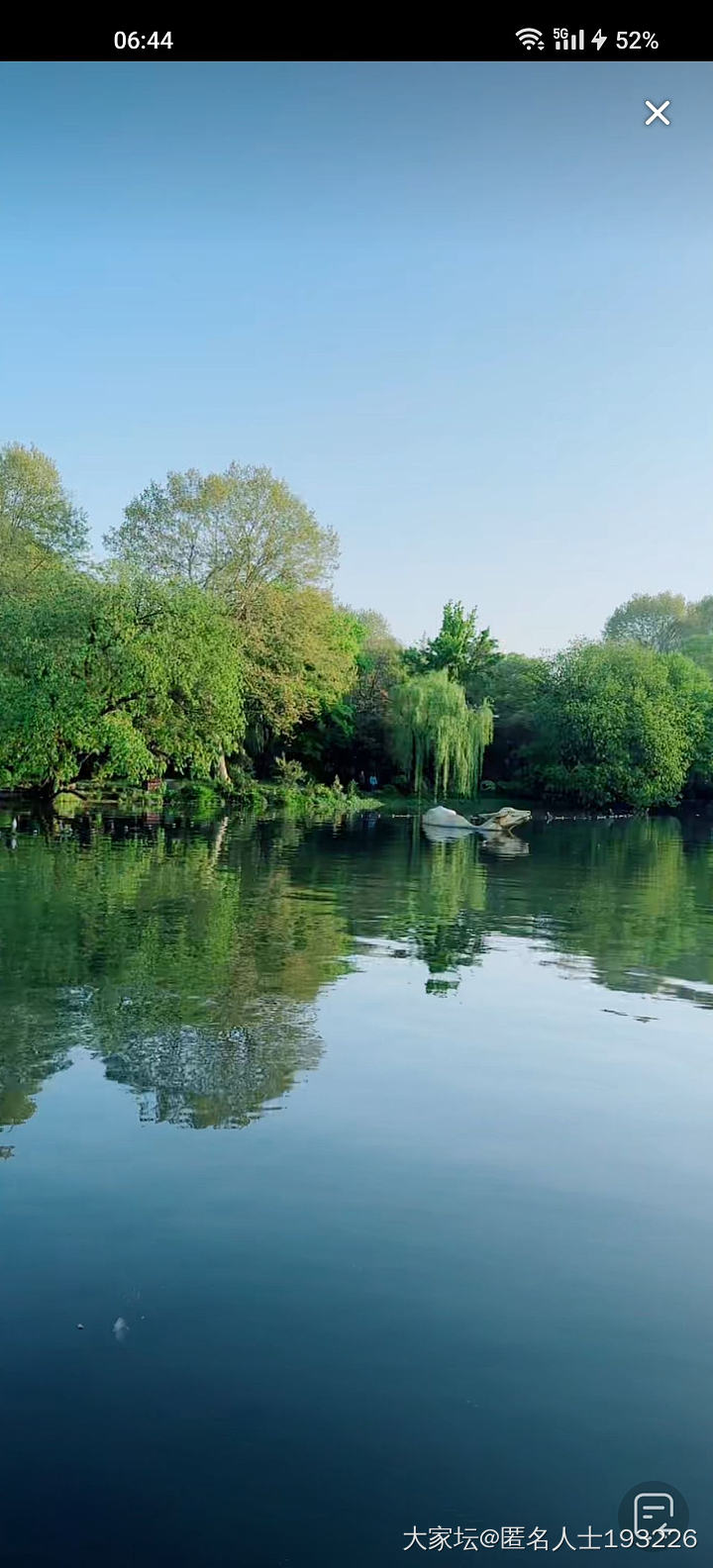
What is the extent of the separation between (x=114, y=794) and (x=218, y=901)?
87.7ft

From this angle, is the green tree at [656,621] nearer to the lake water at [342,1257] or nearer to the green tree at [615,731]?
the green tree at [615,731]

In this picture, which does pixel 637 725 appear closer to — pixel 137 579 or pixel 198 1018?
pixel 137 579

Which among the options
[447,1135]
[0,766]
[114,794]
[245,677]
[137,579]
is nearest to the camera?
[447,1135]

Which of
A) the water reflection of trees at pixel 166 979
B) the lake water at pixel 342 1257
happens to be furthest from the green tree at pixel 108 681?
the lake water at pixel 342 1257

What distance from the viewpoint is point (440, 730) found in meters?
Result: 53.5

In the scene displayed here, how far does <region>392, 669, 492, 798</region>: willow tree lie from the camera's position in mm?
53750

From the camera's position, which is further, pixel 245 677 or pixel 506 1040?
pixel 245 677

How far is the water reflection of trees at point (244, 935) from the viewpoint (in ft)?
28.2

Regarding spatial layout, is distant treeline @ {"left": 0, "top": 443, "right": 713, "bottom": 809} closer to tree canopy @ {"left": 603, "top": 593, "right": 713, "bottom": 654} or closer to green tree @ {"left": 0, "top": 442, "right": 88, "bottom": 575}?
green tree @ {"left": 0, "top": 442, "right": 88, "bottom": 575}

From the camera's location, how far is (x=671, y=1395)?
4.45 m
